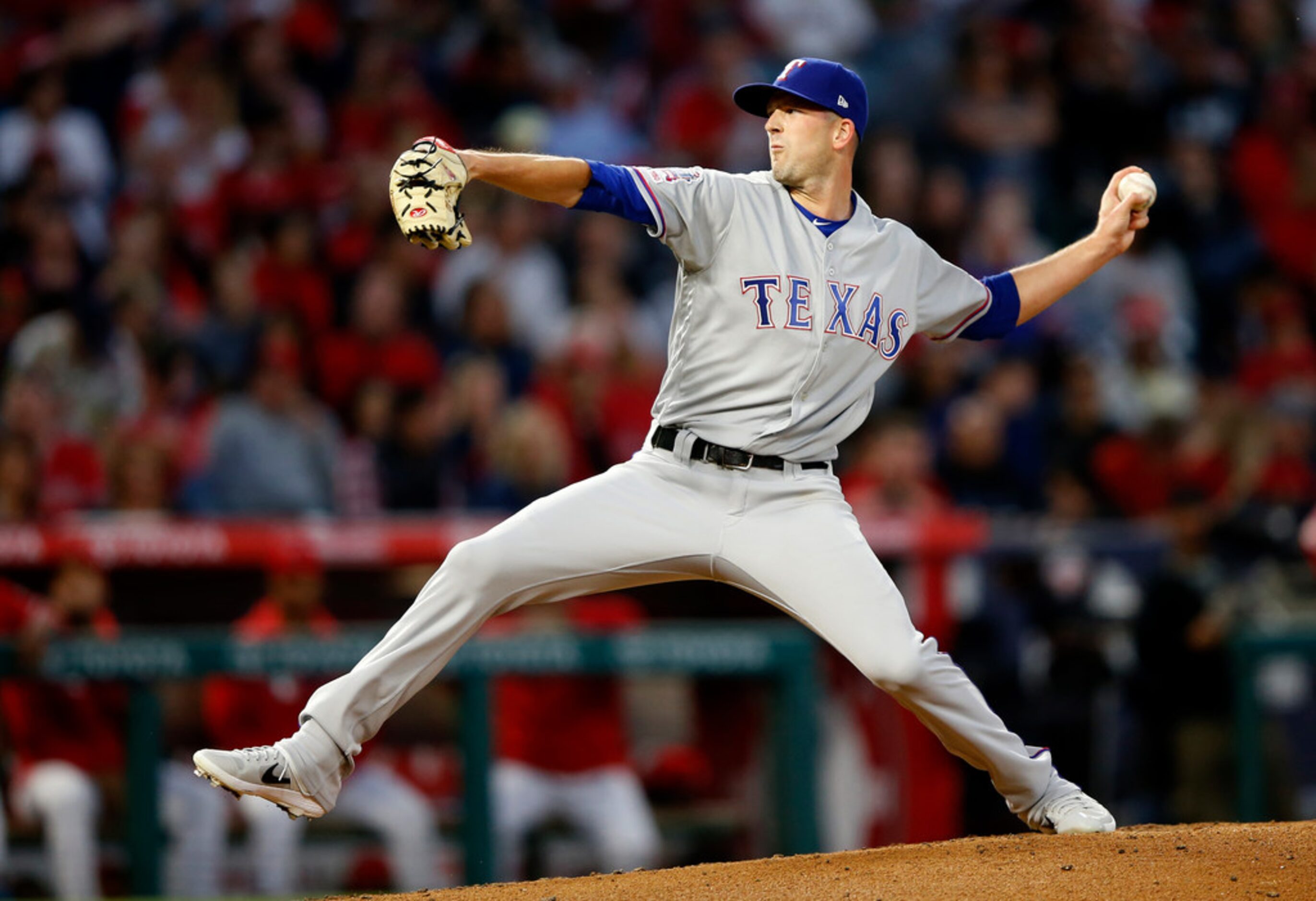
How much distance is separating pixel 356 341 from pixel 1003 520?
10.7 feet

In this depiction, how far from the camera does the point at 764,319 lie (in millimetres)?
4027

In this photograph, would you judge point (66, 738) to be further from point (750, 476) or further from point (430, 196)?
point (430, 196)

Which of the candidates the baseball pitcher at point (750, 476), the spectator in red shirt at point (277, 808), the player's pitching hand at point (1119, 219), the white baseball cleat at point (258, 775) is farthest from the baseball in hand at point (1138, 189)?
the spectator in red shirt at point (277, 808)

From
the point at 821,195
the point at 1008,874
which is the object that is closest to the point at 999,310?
the point at 821,195

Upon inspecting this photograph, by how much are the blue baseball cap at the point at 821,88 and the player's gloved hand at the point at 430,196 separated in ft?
2.89

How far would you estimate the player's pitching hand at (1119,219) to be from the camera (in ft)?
14.7

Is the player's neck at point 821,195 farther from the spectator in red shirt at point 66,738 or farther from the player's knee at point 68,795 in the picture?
the player's knee at point 68,795

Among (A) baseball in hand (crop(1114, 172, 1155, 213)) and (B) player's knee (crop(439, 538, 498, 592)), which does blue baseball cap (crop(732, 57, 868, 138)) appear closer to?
(A) baseball in hand (crop(1114, 172, 1155, 213))

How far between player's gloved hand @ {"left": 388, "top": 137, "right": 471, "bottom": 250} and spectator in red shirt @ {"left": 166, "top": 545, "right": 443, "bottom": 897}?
10.1 ft

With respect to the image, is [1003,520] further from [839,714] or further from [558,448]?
[558,448]

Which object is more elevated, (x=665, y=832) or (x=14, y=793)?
(x=14, y=793)

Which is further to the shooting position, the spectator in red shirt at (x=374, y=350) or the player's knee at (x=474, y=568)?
the spectator in red shirt at (x=374, y=350)

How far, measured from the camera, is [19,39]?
30.2ft

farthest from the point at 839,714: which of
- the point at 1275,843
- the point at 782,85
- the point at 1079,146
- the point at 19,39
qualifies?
the point at 19,39
